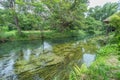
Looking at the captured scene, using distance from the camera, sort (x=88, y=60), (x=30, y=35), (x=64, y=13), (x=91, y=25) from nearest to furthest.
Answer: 1. (x=88, y=60)
2. (x=30, y=35)
3. (x=64, y=13)
4. (x=91, y=25)

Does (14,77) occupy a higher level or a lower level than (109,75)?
lower

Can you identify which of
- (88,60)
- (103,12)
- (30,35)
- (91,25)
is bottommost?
(30,35)

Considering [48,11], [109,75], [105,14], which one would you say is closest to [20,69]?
[109,75]

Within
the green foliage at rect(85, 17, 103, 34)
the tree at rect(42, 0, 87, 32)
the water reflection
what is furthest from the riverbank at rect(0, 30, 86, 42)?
the water reflection

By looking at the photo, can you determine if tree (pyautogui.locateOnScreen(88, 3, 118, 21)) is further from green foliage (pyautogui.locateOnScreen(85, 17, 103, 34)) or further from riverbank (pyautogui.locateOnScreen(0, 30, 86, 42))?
riverbank (pyautogui.locateOnScreen(0, 30, 86, 42))

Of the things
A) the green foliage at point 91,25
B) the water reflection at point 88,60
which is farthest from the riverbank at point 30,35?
the water reflection at point 88,60

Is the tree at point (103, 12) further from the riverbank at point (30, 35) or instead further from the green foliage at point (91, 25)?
the riverbank at point (30, 35)

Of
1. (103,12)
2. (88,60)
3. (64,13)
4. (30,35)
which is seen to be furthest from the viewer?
(103,12)

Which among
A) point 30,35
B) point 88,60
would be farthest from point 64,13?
point 88,60

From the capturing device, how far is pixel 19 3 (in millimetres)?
29625

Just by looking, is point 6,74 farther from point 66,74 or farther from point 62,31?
point 62,31

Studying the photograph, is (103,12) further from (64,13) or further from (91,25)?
(64,13)

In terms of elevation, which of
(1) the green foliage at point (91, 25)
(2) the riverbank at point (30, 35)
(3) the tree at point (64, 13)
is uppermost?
(3) the tree at point (64, 13)

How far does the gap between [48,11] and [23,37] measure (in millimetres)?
7139
